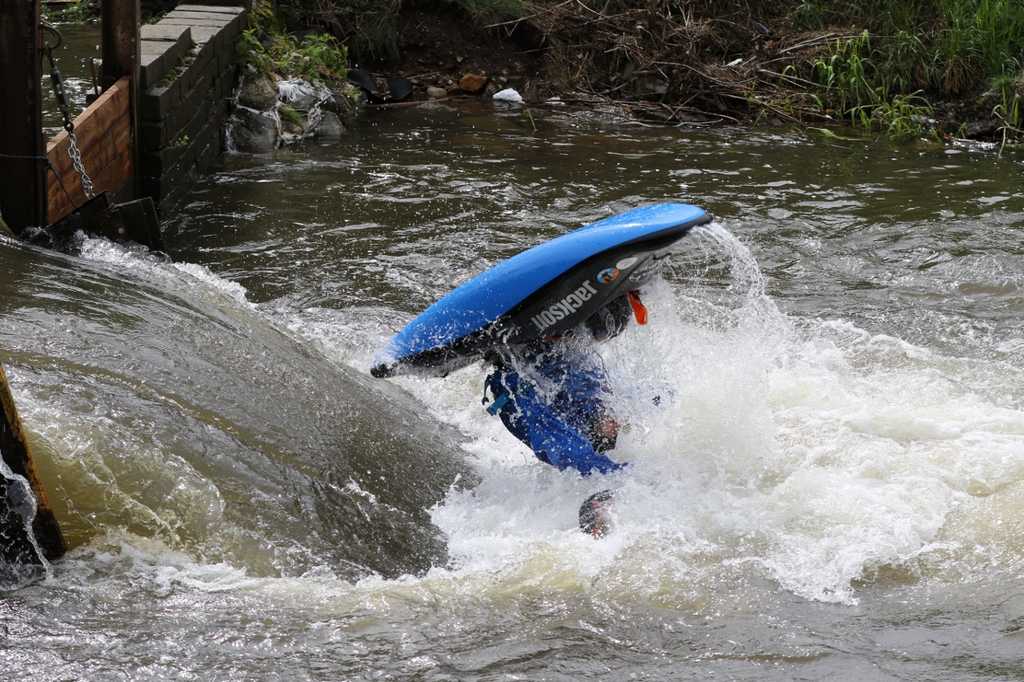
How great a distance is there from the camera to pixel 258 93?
10.8 meters

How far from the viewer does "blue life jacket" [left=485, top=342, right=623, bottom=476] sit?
426cm

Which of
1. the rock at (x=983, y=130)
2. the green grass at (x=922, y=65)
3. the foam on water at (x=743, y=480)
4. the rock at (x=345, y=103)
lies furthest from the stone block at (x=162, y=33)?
the rock at (x=983, y=130)

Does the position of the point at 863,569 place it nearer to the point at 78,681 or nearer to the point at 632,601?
the point at 632,601

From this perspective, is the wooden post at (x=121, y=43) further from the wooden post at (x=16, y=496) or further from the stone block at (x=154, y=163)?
the wooden post at (x=16, y=496)

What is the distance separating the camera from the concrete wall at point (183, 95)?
820cm

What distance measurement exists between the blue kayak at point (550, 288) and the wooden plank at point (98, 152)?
10.6ft

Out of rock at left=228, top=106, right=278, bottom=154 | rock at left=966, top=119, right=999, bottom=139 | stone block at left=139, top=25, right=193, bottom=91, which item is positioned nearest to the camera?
stone block at left=139, top=25, right=193, bottom=91

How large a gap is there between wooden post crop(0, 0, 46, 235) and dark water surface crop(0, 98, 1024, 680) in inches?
15.0

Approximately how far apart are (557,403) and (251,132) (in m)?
6.99

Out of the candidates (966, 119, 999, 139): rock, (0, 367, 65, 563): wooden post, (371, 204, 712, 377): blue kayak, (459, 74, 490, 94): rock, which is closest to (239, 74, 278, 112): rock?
(459, 74, 490, 94): rock

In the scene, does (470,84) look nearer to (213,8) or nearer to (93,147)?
(213,8)

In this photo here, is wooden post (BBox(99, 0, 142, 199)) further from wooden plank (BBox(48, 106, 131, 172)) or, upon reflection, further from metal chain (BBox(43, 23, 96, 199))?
metal chain (BBox(43, 23, 96, 199))

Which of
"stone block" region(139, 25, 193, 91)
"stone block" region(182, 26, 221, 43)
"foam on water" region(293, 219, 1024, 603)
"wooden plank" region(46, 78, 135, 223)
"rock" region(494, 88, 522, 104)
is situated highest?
"stone block" region(139, 25, 193, 91)

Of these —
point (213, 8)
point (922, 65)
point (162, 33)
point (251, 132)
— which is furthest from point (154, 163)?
point (922, 65)
